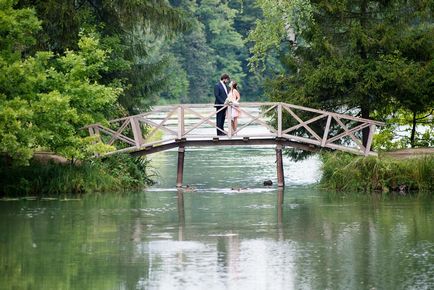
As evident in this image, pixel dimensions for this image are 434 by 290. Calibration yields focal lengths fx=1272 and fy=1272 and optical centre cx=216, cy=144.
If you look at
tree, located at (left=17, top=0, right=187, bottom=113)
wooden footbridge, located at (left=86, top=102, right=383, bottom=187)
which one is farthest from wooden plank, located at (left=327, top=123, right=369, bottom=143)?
tree, located at (left=17, top=0, right=187, bottom=113)

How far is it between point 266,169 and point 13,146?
13.5 m

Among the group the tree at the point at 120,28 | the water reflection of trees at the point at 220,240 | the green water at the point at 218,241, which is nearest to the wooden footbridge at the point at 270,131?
the green water at the point at 218,241

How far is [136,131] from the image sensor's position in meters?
31.0

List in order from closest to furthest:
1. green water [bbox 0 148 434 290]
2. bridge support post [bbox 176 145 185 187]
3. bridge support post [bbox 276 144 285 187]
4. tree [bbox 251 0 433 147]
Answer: green water [bbox 0 148 434 290], tree [bbox 251 0 433 147], bridge support post [bbox 276 144 285 187], bridge support post [bbox 176 145 185 187]

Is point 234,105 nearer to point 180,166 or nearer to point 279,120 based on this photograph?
point 279,120

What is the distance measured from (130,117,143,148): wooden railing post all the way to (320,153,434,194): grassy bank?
488 centimetres

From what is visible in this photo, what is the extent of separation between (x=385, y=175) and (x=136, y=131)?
6186 millimetres

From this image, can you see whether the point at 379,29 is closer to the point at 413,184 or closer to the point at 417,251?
the point at 413,184

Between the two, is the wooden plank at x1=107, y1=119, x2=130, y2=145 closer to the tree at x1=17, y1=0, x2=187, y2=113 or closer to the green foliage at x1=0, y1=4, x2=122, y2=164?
the green foliage at x1=0, y1=4, x2=122, y2=164

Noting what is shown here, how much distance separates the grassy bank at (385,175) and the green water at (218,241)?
714 millimetres

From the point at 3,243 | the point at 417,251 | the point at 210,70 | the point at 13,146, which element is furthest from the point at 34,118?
the point at 210,70

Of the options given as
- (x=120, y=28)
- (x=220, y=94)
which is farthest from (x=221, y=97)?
(x=120, y=28)

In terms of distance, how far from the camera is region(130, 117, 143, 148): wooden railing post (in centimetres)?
3092

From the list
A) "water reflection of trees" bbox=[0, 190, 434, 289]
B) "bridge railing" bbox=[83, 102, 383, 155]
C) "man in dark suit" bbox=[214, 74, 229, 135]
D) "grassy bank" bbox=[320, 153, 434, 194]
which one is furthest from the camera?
"man in dark suit" bbox=[214, 74, 229, 135]
